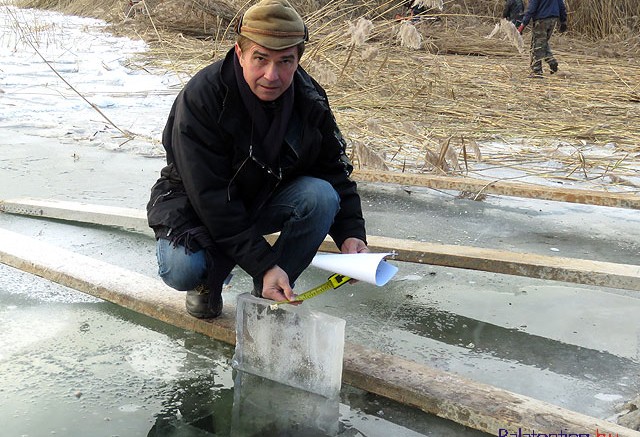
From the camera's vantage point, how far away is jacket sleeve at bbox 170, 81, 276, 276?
7.39ft

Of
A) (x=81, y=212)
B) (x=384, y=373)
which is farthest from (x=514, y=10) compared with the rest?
(x=384, y=373)

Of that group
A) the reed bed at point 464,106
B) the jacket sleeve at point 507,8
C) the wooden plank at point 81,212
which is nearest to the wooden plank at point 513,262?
the wooden plank at point 81,212

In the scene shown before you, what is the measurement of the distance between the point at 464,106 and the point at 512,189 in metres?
3.08

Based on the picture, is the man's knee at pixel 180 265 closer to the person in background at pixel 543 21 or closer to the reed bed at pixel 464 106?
the reed bed at pixel 464 106

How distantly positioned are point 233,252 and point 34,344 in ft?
2.60

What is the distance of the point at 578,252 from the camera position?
3.69 m

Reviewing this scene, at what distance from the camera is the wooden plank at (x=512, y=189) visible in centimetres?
389

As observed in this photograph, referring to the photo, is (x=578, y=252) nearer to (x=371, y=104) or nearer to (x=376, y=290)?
(x=376, y=290)

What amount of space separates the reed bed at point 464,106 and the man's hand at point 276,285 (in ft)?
7.89

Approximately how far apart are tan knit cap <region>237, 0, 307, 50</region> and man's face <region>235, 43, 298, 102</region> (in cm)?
3

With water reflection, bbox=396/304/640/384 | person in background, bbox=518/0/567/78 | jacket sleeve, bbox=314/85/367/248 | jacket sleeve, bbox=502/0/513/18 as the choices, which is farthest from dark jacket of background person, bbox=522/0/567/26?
jacket sleeve, bbox=314/85/367/248

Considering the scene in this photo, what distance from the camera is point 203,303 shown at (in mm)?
2660

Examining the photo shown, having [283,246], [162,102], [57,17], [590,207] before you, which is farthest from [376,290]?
[57,17]

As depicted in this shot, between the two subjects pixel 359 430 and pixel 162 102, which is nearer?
pixel 359 430
